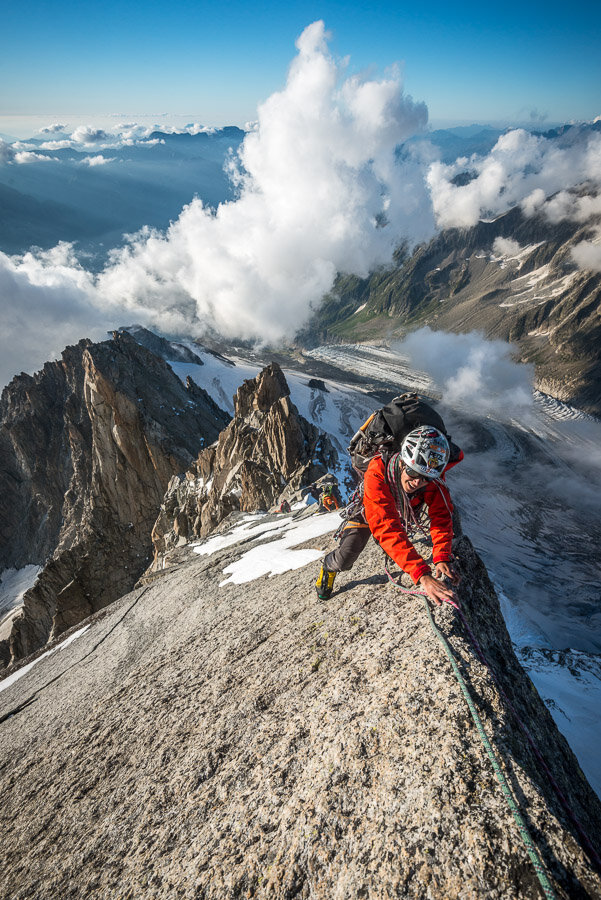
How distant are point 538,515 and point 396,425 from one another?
99.6m

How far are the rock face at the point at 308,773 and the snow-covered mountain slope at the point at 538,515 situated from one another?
4.33m

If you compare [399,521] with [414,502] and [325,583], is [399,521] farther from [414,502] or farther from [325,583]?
[325,583]

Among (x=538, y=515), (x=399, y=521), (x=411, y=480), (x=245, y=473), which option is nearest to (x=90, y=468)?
(x=245, y=473)

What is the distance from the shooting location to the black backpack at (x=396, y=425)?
6.02 m

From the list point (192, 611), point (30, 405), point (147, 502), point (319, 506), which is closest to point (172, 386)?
point (147, 502)

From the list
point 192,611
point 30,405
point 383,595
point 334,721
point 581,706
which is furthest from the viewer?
point 30,405

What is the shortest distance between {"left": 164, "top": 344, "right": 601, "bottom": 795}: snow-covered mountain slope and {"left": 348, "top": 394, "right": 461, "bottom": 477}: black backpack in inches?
244

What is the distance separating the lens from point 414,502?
247 inches

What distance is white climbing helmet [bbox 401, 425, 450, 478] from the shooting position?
18.0 ft

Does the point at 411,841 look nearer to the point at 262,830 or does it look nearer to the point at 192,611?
the point at 262,830

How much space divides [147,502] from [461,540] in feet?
182

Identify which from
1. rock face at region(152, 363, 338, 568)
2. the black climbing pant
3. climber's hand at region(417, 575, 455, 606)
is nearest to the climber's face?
climber's hand at region(417, 575, 455, 606)

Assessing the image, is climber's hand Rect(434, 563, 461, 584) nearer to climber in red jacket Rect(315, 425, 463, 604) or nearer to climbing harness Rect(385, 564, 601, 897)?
climber in red jacket Rect(315, 425, 463, 604)

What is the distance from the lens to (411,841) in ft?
10.7
